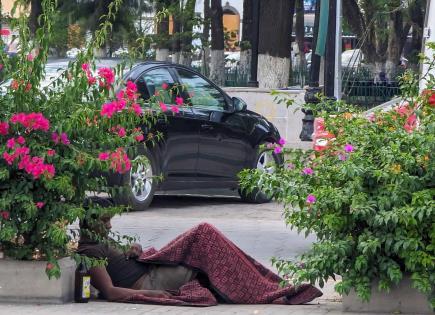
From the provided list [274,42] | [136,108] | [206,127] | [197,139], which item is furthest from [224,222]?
[274,42]

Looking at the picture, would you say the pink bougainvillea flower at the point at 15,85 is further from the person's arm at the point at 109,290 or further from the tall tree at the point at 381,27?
the tall tree at the point at 381,27

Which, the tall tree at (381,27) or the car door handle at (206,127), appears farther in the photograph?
the tall tree at (381,27)

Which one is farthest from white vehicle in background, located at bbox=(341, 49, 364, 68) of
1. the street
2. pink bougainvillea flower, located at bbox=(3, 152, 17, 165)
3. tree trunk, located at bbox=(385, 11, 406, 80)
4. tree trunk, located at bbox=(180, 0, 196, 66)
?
pink bougainvillea flower, located at bbox=(3, 152, 17, 165)

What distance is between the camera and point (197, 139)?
13109 millimetres

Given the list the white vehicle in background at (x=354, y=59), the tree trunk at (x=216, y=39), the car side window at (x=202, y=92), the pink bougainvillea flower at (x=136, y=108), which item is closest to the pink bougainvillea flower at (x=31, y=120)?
the pink bougainvillea flower at (x=136, y=108)

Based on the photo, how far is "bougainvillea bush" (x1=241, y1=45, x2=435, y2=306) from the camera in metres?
6.86

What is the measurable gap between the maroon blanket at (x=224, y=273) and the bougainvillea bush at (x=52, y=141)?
24.3 inches

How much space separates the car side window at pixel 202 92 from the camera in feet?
43.7

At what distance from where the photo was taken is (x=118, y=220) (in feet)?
39.7

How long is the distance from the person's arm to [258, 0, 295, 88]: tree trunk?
17534 millimetres

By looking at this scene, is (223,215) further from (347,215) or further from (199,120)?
(347,215)

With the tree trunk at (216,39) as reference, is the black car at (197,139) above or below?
below

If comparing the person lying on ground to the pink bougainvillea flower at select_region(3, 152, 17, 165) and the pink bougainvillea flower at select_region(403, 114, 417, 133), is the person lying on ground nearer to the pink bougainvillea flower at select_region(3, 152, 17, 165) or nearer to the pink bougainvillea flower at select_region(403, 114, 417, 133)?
the pink bougainvillea flower at select_region(3, 152, 17, 165)

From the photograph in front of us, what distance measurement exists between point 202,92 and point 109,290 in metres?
6.07
